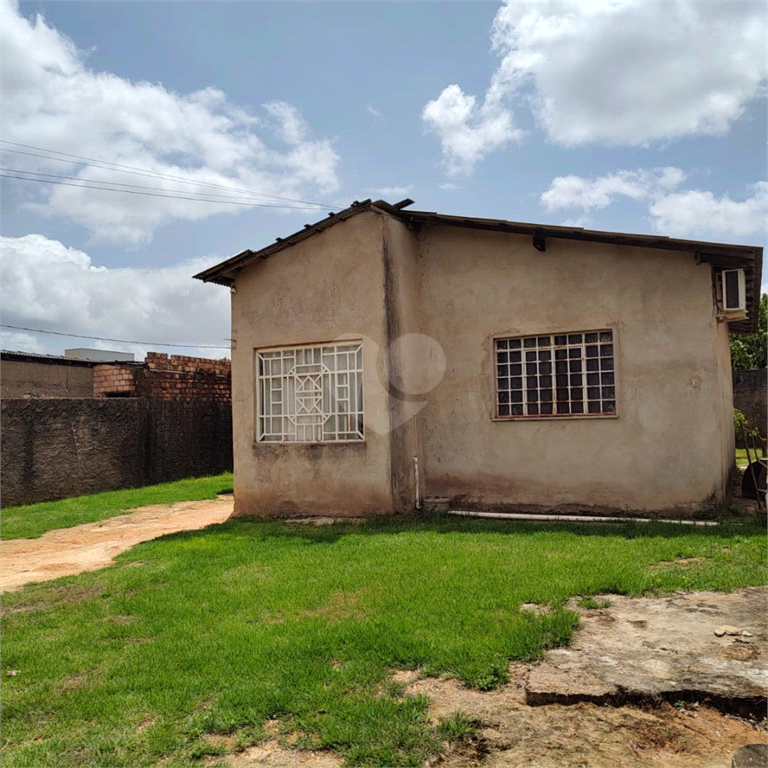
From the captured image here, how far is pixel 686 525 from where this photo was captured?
8.09 metres

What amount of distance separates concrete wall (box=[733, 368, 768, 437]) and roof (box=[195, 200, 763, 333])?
11.7 metres

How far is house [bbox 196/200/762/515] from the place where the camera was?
8.82 metres

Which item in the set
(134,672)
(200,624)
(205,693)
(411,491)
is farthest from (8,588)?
(411,491)

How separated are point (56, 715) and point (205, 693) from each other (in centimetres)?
85

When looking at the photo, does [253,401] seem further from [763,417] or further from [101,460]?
[763,417]

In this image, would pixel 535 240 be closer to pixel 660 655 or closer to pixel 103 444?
pixel 660 655

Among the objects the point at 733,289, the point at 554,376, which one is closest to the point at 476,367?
the point at 554,376

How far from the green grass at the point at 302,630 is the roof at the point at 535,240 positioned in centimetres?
343

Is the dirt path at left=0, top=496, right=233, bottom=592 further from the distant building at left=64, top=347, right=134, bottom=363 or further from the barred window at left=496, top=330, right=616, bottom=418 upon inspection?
the distant building at left=64, top=347, right=134, bottom=363

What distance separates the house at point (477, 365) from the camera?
8820 mm

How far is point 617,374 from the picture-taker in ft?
30.1

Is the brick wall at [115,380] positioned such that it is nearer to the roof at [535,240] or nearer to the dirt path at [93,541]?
the dirt path at [93,541]

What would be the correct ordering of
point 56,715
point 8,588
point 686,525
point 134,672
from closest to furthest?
point 56,715, point 134,672, point 8,588, point 686,525

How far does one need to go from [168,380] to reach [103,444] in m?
2.34
